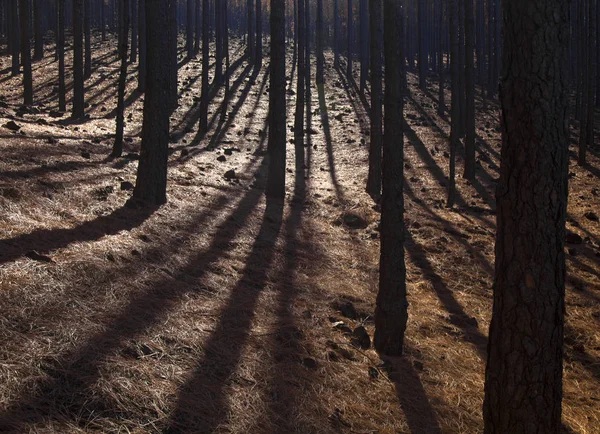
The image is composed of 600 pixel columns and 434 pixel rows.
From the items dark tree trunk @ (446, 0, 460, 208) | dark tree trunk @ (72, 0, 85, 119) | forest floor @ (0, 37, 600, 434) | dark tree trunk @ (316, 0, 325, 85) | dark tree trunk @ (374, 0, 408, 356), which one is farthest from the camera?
dark tree trunk @ (316, 0, 325, 85)

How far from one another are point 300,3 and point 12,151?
17.7 m

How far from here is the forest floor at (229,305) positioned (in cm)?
400

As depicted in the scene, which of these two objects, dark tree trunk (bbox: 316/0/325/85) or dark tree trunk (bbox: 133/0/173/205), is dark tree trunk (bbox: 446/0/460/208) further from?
dark tree trunk (bbox: 316/0/325/85)

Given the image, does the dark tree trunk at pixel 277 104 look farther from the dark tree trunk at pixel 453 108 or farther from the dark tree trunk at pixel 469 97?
the dark tree trunk at pixel 469 97

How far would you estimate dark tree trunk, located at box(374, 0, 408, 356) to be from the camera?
6047mm

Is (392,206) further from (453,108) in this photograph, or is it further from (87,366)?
(453,108)

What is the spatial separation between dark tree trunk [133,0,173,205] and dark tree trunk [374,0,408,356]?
472cm

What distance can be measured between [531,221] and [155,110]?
24.4ft

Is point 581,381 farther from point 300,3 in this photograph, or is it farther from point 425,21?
point 425,21

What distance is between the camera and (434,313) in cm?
778

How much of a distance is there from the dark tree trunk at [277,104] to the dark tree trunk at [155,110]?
362 cm

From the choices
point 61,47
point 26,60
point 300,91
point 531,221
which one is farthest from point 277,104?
point 26,60

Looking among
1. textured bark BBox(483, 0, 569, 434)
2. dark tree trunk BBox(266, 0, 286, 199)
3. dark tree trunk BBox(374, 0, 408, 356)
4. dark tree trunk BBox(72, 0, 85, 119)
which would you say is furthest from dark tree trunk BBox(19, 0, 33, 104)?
textured bark BBox(483, 0, 569, 434)

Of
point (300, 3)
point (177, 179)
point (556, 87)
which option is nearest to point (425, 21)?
point (300, 3)
